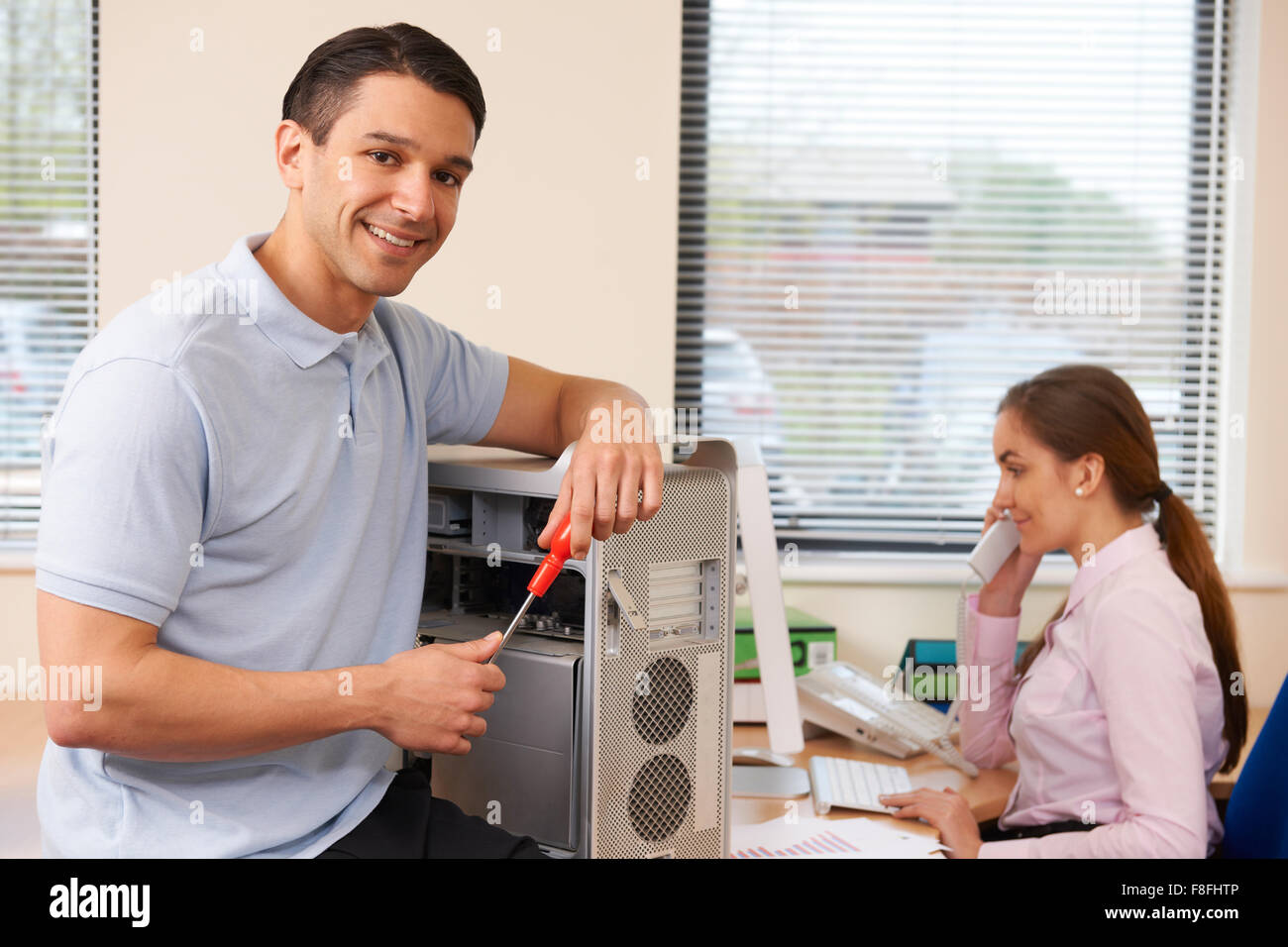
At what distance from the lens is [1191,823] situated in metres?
1.30

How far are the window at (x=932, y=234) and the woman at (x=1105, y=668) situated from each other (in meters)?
0.76

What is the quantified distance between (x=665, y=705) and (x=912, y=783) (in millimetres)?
620

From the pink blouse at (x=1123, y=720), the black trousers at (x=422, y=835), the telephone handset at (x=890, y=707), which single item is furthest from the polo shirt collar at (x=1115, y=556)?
the black trousers at (x=422, y=835)

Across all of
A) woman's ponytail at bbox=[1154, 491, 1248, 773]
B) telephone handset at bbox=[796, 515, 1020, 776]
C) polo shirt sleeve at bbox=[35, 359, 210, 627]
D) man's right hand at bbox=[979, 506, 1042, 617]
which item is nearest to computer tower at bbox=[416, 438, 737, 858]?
polo shirt sleeve at bbox=[35, 359, 210, 627]

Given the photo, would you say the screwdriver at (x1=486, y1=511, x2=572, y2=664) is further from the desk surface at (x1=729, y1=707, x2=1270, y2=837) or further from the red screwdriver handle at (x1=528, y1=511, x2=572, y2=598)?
the desk surface at (x1=729, y1=707, x2=1270, y2=837)

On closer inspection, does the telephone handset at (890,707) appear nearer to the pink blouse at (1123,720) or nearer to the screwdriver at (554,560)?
the pink blouse at (1123,720)

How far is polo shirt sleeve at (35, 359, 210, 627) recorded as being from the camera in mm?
906

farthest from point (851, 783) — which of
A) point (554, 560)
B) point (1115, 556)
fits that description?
point (554, 560)

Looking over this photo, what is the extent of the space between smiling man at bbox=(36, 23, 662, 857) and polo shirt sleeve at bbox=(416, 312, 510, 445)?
4.1 inches

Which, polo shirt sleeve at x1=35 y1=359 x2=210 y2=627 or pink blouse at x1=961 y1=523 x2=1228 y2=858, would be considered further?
pink blouse at x1=961 y1=523 x2=1228 y2=858

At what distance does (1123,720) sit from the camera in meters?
1.36

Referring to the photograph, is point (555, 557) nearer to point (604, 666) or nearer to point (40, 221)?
point (604, 666)

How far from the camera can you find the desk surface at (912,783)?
4.92 feet

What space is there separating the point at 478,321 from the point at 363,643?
50.1 inches
